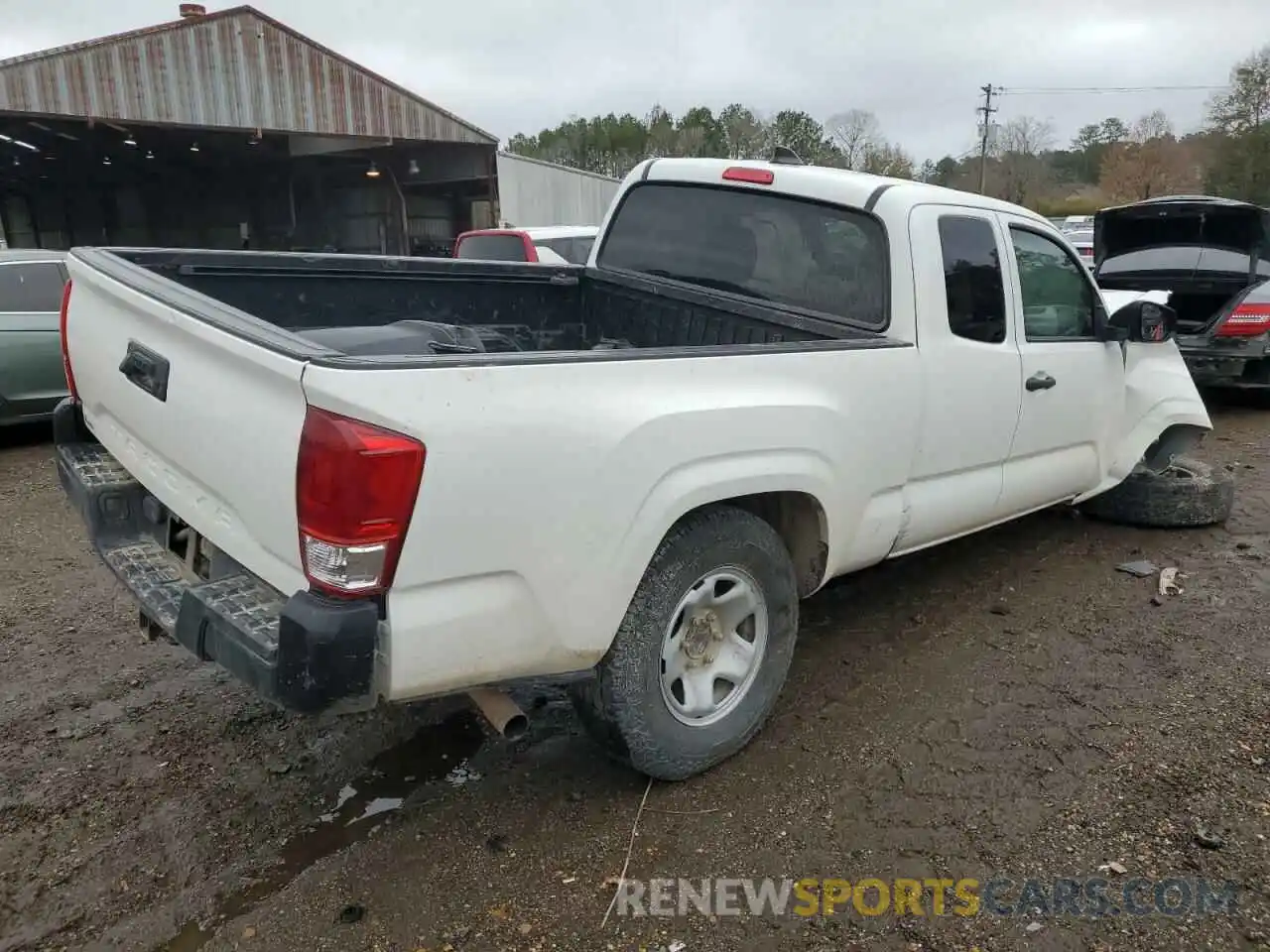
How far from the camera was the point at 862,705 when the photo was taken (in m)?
3.44

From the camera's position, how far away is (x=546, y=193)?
22.8 meters

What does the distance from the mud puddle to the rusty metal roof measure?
16680 millimetres

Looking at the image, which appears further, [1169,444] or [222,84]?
[222,84]

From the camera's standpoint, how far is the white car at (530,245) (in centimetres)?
1052

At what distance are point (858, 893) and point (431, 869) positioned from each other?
1.19m

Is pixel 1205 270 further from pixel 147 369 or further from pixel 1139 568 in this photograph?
pixel 147 369

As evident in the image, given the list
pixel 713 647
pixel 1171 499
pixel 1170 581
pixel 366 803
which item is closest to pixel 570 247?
pixel 1171 499

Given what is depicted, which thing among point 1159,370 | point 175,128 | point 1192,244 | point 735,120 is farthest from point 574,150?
point 1159,370

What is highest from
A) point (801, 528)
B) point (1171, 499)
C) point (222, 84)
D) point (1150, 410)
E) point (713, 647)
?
point (222, 84)

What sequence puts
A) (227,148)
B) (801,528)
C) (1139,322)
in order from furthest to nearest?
(227,148) → (1139,322) → (801,528)

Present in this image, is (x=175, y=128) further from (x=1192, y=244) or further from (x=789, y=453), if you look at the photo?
(x=789, y=453)

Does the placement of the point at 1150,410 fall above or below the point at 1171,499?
above

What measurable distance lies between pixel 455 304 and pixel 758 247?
4.84 feet

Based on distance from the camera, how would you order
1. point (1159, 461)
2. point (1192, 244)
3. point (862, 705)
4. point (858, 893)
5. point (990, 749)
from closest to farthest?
point (858, 893) → point (990, 749) → point (862, 705) → point (1159, 461) → point (1192, 244)
